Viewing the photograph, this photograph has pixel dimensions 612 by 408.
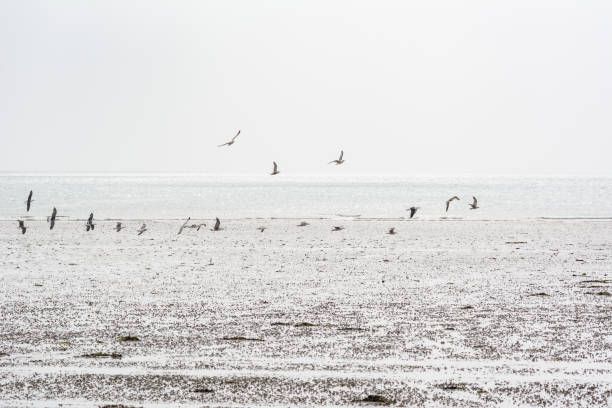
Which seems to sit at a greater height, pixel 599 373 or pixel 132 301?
pixel 599 373

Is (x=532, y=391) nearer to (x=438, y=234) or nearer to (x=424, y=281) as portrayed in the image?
(x=424, y=281)

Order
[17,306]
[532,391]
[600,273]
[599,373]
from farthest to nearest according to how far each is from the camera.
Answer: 1. [600,273]
2. [17,306]
3. [599,373]
4. [532,391]

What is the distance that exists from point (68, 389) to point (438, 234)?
35567 mm

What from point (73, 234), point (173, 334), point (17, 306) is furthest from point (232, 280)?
point (73, 234)

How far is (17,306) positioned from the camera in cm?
1822

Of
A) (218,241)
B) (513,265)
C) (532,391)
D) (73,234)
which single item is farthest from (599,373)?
(73,234)

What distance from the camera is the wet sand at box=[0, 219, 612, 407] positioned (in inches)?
428

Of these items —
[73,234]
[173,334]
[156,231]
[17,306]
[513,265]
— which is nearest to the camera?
[173,334]

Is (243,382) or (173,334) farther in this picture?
(173,334)

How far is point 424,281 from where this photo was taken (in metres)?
23.4

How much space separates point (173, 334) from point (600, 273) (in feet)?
54.2

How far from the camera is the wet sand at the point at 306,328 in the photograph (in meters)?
10.9

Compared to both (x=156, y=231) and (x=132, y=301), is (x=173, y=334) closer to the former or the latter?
(x=132, y=301)

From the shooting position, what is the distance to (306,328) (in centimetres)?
1536
